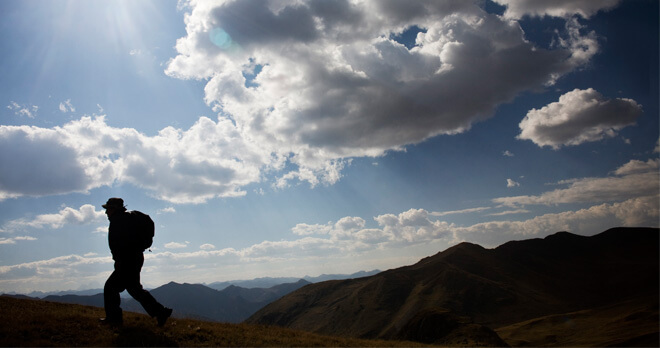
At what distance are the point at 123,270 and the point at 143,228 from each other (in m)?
1.38

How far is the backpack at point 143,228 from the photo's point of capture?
10992mm

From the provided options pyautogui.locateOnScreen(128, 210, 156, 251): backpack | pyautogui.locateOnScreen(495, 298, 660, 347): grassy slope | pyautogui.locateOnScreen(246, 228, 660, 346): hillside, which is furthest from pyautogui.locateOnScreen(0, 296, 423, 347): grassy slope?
pyautogui.locateOnScreen(246, 228, 660, 346): hillside

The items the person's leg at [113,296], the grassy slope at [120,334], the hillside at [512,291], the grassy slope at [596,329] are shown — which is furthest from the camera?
the hillside at [512,291]

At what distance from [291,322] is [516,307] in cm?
9442

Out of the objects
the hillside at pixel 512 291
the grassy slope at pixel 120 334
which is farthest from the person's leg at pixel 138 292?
the hillside at pixel 512 291

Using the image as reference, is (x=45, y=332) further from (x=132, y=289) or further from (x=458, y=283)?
(x=458, y=283)

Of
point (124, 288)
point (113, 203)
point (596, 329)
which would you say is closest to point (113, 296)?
point (124, 288)

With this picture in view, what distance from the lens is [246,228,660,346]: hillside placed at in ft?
314

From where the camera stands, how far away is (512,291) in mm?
133250

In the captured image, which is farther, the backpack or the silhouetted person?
the backpack

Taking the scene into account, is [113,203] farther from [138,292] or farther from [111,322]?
[111,322]

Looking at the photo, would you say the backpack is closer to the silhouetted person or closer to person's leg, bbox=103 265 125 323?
the silhouetted person

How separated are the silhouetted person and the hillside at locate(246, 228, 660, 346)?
86.1 m

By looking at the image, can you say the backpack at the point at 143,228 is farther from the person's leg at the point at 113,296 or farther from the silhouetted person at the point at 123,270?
the person's leg at the point at 113,296
